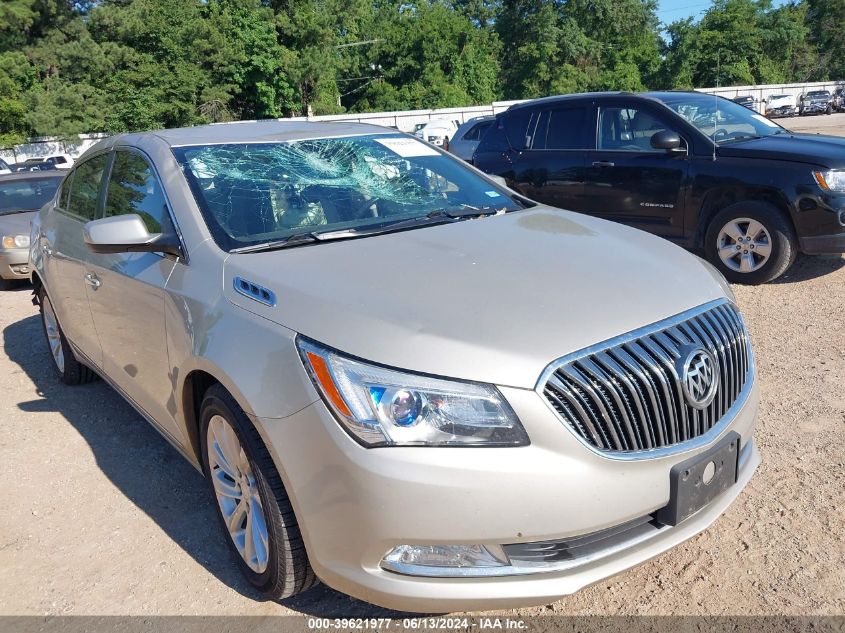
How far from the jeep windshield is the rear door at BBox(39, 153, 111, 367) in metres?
5.20

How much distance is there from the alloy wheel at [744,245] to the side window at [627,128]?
1102 mm

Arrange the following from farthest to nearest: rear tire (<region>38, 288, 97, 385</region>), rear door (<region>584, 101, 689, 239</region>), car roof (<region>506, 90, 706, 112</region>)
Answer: car roof (<region>506, 90, 706, 112</region>), rear door (<region>584, 101, 689, 239</region>), rear tire (<region>38, 288, 97, 385</region>)

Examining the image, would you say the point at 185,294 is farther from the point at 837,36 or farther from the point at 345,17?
the point at 837,36

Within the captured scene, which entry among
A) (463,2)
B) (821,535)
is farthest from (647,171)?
(463,2)

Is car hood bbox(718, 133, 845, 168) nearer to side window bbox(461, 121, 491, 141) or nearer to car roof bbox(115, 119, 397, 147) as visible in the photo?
car roof bbox(115, 119, 397, 147)

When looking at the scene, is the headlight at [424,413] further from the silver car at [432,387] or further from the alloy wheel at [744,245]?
the alloy wheel at [744,245]

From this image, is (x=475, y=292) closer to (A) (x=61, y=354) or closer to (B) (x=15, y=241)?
(A) (x=61, y=354)

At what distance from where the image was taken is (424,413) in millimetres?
2033

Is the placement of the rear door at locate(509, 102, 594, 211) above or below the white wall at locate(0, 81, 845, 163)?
above

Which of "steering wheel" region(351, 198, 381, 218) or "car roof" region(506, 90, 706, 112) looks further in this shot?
"car roof" region(506, 90, 706, 112)

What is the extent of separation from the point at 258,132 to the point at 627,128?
4490 mm

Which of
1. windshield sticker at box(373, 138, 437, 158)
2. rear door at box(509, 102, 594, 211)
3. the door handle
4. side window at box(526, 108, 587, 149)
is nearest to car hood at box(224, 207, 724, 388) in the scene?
windshield sticker at box(373, 138, 437, 158)

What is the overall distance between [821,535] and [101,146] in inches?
167

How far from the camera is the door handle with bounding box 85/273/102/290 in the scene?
12.1 ft
